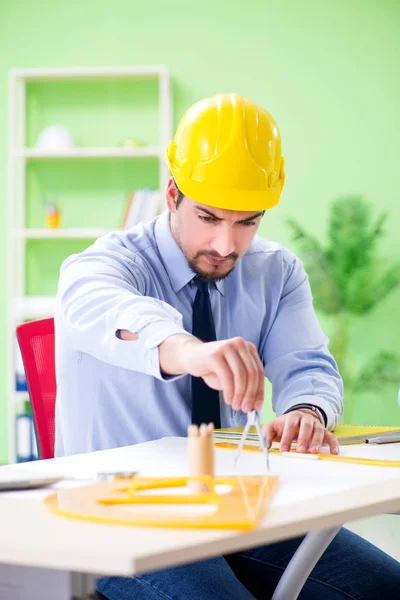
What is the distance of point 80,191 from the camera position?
517 cm

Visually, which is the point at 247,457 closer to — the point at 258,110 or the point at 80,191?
the point at 258,110

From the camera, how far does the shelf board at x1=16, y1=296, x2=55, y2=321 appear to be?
16.3ft

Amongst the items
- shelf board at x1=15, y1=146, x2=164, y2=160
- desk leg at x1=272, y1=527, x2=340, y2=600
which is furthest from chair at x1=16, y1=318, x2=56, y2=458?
shelf board at x1=15, y1=146, x2=164, y2=160

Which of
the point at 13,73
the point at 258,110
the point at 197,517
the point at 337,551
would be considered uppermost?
the point at 13,73

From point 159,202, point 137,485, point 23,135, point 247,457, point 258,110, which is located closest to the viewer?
point 137,485

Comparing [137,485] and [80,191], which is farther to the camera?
[80,191]

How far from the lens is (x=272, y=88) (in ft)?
17.0

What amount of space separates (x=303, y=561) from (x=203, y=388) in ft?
1.96

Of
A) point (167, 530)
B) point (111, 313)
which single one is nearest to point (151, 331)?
point (111, 313)

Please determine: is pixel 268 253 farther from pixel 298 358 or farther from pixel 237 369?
pixel 237 369

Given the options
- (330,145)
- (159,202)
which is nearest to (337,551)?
(159,202)

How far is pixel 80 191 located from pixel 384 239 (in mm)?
1904

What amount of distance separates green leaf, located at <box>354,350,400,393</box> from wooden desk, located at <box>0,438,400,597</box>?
3.40 metres

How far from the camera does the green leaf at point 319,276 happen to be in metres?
4.84
